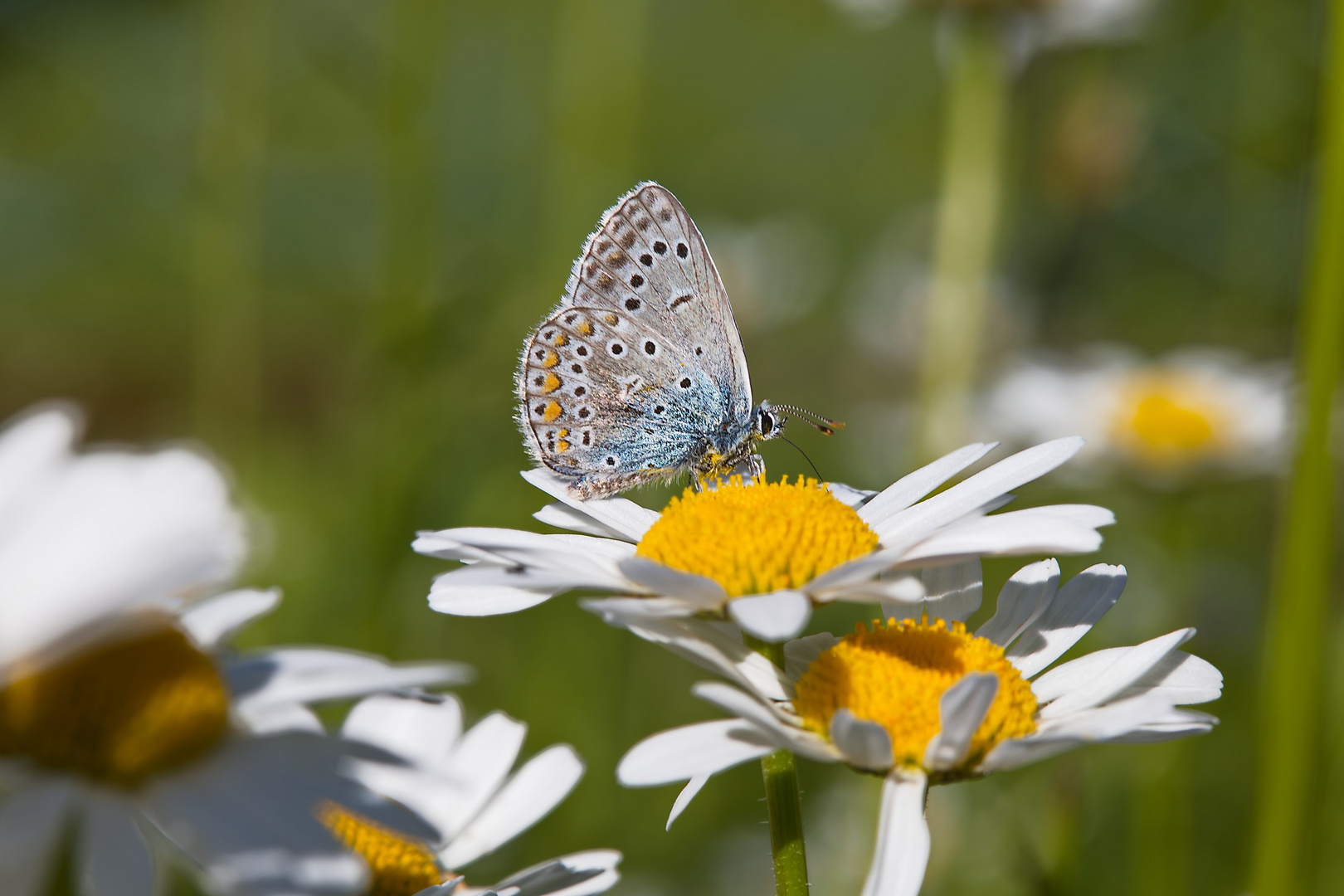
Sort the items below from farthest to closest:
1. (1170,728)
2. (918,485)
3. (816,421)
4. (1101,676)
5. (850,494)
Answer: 1. (816,421)
2. (850,494)
3. (918,485)
4. (1101,676)
5. (1170,728)

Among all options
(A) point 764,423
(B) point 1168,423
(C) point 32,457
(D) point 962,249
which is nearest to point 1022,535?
(C) point 32,457

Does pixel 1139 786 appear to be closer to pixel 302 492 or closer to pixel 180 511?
pixel 180 511

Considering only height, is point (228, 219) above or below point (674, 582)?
above

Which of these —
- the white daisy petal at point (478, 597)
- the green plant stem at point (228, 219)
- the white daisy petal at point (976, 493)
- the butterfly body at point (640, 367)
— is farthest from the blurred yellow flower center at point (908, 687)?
the green plant stem at point (228, 219)

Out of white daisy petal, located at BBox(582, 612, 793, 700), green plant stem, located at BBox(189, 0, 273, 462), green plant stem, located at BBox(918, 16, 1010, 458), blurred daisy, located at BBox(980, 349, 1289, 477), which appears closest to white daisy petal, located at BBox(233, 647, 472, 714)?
white daisy petal, located at BBox(582, 612, 793, 700)

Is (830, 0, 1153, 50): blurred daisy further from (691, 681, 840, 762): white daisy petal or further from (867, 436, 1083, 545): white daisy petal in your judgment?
(691, 681, 840, 762): white daisy petal

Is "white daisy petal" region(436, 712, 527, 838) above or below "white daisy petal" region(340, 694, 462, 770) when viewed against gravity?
below

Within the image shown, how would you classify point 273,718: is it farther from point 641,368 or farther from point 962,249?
point 962,249
